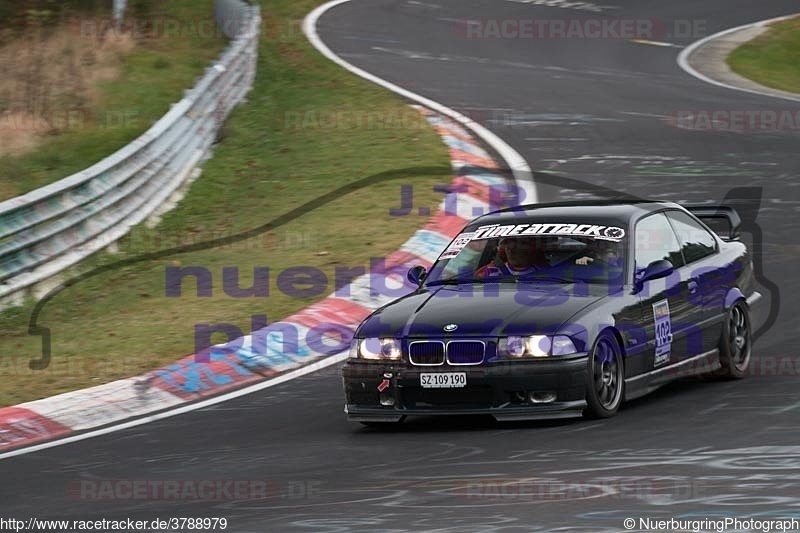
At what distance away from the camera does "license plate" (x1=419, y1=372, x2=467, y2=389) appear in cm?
829

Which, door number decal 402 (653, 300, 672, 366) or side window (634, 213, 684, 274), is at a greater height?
side window (634, 213, 684, 274)

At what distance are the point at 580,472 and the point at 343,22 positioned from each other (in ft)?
77.7

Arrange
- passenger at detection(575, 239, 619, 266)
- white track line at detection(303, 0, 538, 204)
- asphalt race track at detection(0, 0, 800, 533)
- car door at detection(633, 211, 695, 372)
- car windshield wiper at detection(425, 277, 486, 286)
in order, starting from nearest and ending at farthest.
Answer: asphalt race track at detection(0, 0, 800, 533) < car door at detection(633, 211, 695, 372) < passenger at detection(575, 239, 619, 266) < car windshield wiper at detection(425, 277, 486, 286) < white track line at detection(303, 0, 538, 204)

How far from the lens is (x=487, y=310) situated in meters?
8.51

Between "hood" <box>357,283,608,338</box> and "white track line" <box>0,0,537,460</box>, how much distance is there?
69.2 inches

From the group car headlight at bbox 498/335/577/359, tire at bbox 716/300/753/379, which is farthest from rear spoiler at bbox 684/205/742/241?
car headlight at bbox 498/335/577/359

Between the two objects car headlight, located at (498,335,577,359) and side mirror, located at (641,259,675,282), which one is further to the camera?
side mirror, located at (641,259,675,282)

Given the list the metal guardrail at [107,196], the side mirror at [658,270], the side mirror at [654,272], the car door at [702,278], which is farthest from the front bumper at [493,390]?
the metal guardrail at [107,196]

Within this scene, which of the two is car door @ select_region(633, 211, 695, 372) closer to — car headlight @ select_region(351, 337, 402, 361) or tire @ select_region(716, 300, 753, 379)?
tire @ select_region(716, 300, 753, 379)

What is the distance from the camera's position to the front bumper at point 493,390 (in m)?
8.18

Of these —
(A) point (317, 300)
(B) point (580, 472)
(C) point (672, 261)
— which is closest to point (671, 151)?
(A) point (317, 300)

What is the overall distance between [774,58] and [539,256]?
1987 cm

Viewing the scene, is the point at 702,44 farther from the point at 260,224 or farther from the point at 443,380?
the point at 443,380

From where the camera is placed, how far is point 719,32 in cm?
3053
